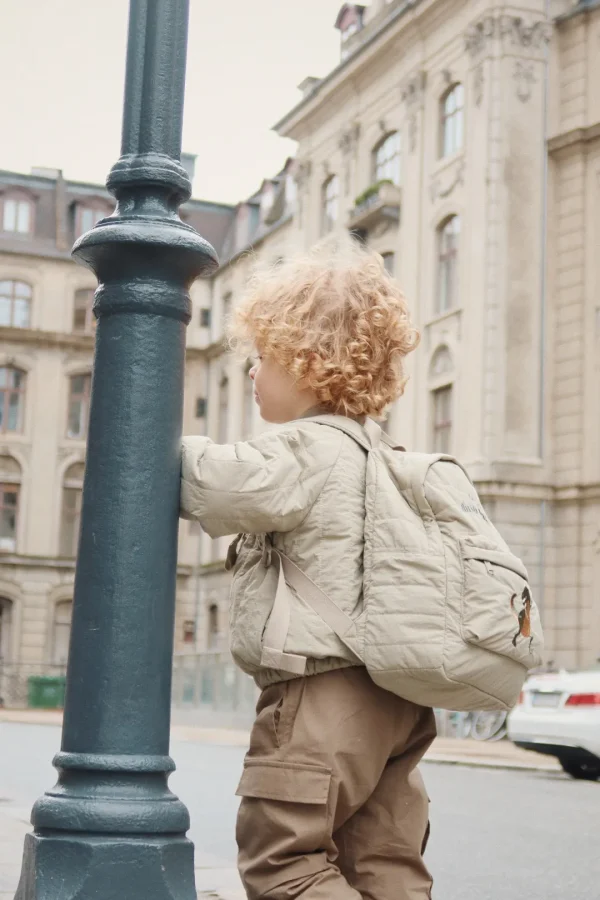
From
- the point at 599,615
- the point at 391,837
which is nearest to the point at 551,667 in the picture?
the point at 599,615

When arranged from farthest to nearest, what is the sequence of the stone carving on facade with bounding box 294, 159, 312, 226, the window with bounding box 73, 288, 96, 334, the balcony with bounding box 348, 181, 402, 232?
the window with bounding box 73, 288, 96, 334 < the stone carving on facade with bounding box 294, 159, 312, 226 < the balcony with bounding box 348, 181, 402, 232

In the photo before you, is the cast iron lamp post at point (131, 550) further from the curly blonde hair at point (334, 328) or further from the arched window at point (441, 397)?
the arched window at point (441, 397)

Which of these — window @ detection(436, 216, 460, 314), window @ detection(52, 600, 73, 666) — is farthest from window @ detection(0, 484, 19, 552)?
window @ detection(436, 216, 460, 314)

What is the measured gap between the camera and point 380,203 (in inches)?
1150

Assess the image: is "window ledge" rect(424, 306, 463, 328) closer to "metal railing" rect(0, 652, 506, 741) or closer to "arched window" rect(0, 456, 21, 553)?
"metal railing" rect(0, 652, 506, 741)

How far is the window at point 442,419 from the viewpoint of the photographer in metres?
27.0

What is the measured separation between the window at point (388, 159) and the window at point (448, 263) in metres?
2.54

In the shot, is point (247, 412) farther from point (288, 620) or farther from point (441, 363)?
point (288, 620)

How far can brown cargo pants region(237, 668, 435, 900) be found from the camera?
265cm

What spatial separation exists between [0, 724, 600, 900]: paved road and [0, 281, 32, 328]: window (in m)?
32.7

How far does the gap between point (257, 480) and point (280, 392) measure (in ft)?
1.21

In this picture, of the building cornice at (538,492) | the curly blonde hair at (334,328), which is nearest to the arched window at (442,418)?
the building cornice at (538,492)

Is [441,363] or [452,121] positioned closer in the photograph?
[441,363]

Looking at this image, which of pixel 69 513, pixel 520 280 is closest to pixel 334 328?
pixel 520 280
